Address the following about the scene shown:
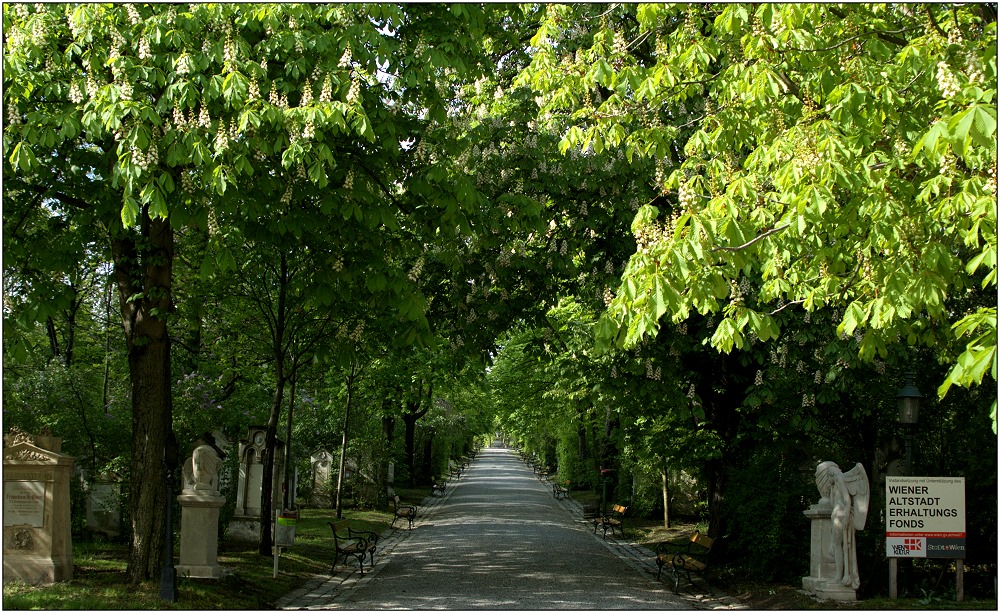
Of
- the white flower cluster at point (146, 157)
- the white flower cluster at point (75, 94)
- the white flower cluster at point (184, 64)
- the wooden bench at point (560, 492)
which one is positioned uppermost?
the white flower cluster at point (184, 64)

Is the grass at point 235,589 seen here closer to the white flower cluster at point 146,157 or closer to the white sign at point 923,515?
the white sign at point 923,515

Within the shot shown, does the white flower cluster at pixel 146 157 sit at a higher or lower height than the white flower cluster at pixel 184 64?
lower

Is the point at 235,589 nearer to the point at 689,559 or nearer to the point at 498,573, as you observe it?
the point at 498,573

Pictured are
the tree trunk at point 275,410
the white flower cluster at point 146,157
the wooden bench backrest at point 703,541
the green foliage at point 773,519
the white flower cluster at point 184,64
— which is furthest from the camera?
the tree trunk at point 275,410

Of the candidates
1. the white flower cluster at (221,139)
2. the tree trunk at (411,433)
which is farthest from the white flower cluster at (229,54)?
the tree trunk at (411,433)

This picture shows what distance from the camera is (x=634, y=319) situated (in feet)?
19.8

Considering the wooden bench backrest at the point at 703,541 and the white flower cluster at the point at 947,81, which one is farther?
the wooden bench backrest at the point at 703,541

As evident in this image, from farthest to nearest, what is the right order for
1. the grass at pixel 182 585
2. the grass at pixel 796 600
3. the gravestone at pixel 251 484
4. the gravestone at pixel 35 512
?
the gravestone at pixel 251 484 → the gravestone at pixel 35 512 → the grass at pixel 796 600 → the grass at pixel 182 585

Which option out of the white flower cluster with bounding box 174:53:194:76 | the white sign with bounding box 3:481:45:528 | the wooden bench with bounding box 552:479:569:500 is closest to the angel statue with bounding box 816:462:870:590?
the white flower cluster with bounding box 174:53:194:76

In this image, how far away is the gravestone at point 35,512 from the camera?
10.1 meters

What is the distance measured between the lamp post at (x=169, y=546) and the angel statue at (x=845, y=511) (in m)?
Result: 8.24

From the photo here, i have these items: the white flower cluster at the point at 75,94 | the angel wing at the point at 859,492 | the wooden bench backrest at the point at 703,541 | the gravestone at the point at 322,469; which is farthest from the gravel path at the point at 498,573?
the white flower cluster at the point at 75,94

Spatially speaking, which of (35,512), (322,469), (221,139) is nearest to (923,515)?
(221,139)

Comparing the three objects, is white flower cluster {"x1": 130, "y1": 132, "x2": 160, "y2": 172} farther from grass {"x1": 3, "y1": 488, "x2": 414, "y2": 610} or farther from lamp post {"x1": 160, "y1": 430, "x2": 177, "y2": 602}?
grass {"x1": 3, "y1": 488, "x2": 414, "y2": 610}
